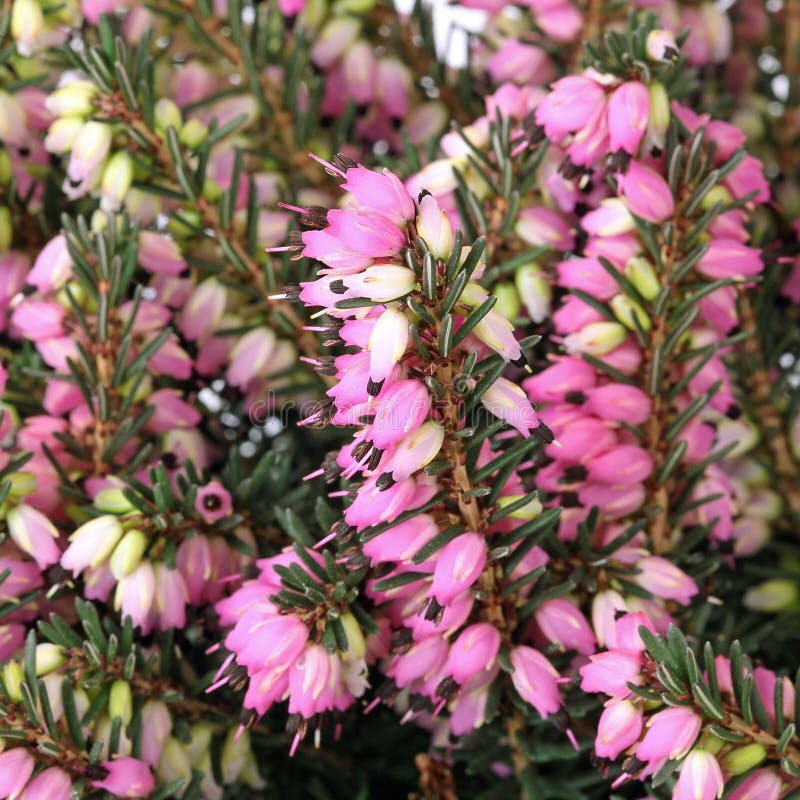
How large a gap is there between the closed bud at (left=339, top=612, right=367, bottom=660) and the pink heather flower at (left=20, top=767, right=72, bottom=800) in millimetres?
170

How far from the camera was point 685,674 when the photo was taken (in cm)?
54

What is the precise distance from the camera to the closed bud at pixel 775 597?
0.81 meters

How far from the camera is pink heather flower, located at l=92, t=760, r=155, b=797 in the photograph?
61 cm

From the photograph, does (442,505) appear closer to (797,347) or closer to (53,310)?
(53,310)

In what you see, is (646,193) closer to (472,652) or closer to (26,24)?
(472,652)

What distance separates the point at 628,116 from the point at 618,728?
354mm

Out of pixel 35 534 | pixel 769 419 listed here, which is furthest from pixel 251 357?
A: pixel 769 419

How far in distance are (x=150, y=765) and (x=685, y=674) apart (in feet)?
1.07

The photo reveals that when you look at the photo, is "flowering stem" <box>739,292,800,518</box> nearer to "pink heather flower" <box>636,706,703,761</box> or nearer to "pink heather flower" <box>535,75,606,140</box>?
"pink heather flower" <box>535,75,606,140</box>

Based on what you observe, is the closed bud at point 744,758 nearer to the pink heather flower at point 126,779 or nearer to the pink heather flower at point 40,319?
the pink heather flower at point 126,779

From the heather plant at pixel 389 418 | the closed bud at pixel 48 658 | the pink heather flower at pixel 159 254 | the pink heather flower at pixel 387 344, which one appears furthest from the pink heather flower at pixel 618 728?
the pink heather flower at pixel 159 254

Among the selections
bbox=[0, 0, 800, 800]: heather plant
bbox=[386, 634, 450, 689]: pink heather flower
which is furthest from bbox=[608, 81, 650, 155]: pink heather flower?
bbox=[386, 634, 450, 689]: pink heather flower

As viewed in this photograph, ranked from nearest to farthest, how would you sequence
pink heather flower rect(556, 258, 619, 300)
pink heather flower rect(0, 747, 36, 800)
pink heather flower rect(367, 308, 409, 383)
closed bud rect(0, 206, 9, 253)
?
pink heather flower rect(367, 308, 409, 383)
pink heather flower rect(0, 747, 36, 800)
pink heather flower rect(556, 258, 619, 300)
closed bud rect(0, 206, 9, 253)

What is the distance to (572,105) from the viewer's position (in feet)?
2.20
